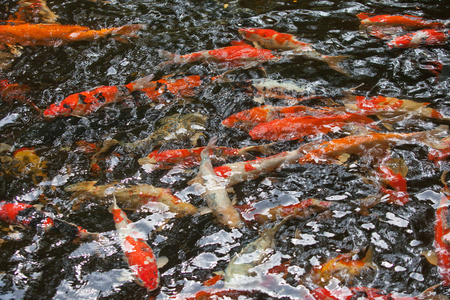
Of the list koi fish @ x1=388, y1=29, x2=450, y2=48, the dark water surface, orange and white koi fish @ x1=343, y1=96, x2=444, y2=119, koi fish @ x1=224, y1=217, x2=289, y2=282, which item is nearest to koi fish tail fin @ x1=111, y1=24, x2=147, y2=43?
the dark water surface

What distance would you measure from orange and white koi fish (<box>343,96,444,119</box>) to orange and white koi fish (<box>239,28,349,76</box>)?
98 centimetres

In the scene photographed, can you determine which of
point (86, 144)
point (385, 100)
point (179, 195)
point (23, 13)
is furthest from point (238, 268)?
point (23, 13)

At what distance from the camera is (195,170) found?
13.0 ft

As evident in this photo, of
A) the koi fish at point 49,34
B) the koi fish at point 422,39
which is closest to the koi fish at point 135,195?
the koi fish at point 49,34

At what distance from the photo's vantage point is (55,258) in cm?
318

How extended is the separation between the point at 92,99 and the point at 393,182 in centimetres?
397

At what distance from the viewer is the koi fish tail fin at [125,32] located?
6.35m

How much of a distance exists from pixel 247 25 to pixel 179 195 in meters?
4.07

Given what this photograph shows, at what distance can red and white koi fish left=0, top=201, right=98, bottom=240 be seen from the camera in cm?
335

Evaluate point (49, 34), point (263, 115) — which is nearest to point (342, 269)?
point (263, 115)

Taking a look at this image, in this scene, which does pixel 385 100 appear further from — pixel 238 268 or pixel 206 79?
pixel 238 268

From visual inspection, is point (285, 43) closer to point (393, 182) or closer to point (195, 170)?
point (195, 170)

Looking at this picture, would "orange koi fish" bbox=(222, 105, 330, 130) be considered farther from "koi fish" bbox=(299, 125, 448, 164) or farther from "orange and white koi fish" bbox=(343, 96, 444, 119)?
"koi fish" bbox=(299, 125, 448, 164)

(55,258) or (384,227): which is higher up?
(384,227)
